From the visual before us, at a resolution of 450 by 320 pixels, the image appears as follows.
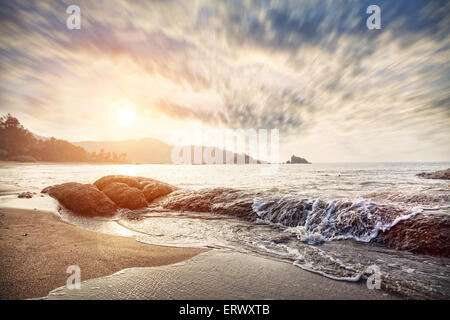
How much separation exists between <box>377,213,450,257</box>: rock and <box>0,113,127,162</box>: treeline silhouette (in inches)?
3708

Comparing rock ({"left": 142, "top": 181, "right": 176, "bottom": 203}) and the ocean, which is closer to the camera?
the ocean

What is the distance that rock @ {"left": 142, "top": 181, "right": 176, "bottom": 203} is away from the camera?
38.0ft

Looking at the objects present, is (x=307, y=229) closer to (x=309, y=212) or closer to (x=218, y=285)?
(x=309, y=212)

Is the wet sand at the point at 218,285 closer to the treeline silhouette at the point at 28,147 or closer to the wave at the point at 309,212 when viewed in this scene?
the wave at the point at 309,212

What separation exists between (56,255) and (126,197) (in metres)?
6.50

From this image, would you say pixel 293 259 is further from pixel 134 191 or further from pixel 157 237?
pixel 134 191

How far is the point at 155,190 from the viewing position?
1194 centimetres

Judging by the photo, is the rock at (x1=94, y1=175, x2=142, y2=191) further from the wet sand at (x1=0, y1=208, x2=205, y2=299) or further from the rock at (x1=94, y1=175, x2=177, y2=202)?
the wet sand at (x1=0, y1=208, x2=205, y2=299)

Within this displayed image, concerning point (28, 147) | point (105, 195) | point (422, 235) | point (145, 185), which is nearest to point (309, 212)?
point (422, 235)

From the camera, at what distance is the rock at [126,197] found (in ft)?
32.7

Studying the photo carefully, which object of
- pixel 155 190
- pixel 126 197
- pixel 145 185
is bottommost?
pixel 126 197

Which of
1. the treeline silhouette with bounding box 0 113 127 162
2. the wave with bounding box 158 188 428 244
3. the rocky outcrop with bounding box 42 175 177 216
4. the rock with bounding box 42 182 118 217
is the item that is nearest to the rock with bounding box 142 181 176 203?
the rocky outcrop with bounding box 42 175 177 216

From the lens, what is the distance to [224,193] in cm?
1035
